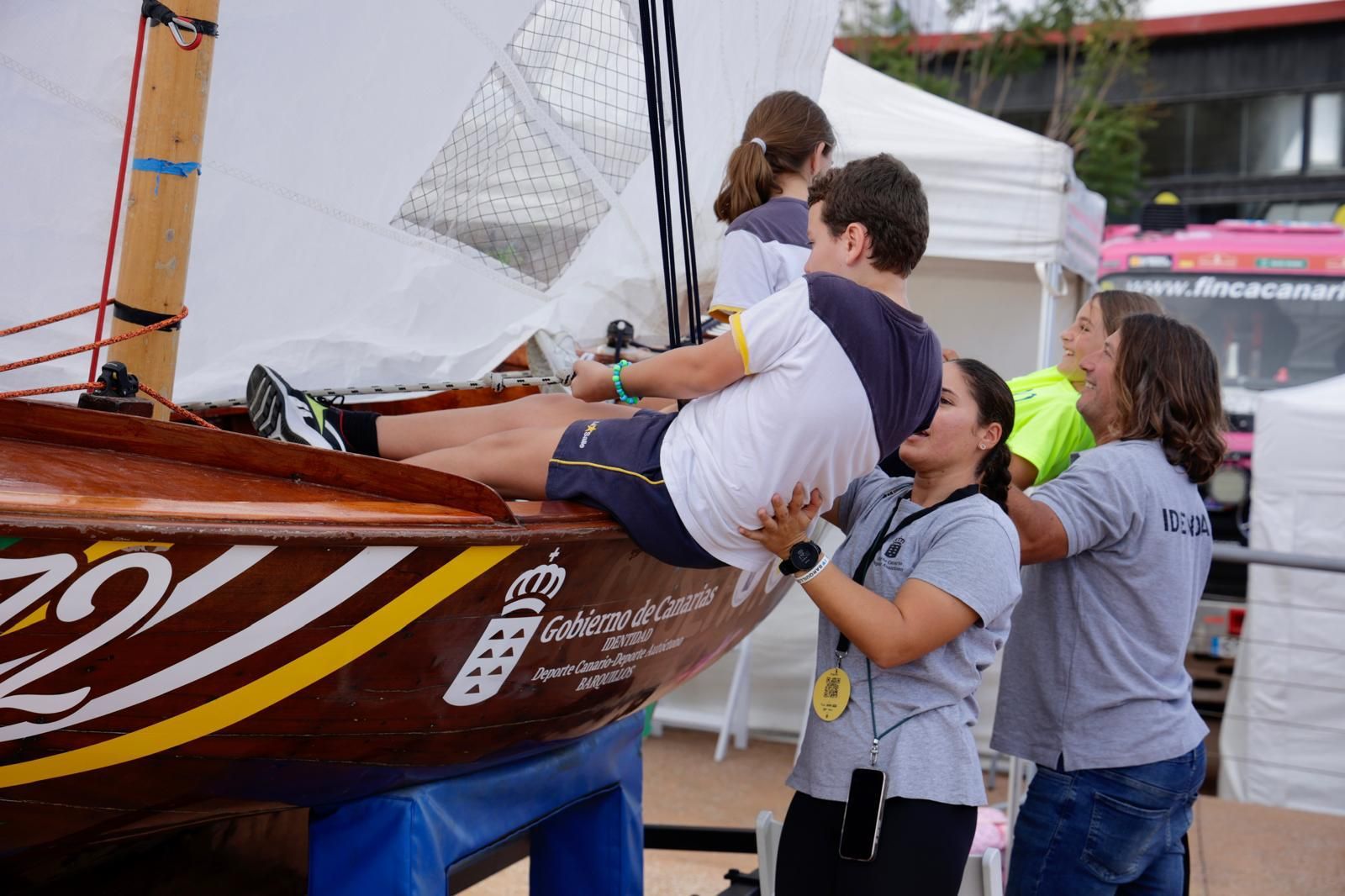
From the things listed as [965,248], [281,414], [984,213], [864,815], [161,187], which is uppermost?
[984,213]

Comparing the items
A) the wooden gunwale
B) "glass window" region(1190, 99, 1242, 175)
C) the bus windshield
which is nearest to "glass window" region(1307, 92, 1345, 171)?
"glass window" region(1190, 99, 1242, 175)

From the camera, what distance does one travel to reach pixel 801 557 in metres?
1.76

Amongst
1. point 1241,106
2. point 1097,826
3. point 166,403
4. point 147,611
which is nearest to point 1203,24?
point 1241,106

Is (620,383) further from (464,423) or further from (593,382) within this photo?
(464,423)

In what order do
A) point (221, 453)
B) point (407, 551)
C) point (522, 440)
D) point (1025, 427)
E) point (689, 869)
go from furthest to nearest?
1. point (689, 869)
2. point (1025, 427)
3. point (522, 440)
4. point (221, 453)
5. point (407, 551)

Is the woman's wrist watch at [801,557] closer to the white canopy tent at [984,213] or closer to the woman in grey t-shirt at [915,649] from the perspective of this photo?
the woman in grey t-shirt at [915,649]

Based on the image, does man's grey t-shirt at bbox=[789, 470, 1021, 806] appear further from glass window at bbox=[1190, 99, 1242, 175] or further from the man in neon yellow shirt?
glass window at bbox=[1190, 99, 1242, 175]

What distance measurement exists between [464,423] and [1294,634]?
A: 11.3 feet

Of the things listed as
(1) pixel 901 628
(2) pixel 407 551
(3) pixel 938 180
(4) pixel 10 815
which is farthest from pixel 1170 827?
(3) pixel 938 180

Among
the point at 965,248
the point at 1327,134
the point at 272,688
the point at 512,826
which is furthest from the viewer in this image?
the point at 1327,134

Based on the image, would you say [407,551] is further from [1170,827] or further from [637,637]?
[1170,827]

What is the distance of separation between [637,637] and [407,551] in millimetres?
564

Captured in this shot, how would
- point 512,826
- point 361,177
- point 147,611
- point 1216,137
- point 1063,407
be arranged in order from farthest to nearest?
point 1216,137, point 361,177, point 1063,407, point 512,826, point 147,611

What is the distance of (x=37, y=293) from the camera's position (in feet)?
→ 7.73
